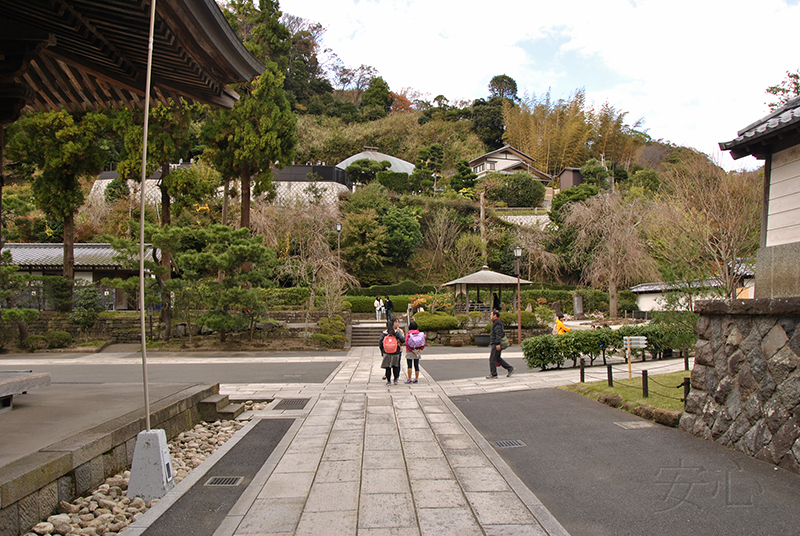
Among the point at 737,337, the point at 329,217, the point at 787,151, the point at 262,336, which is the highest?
the point at 329,217

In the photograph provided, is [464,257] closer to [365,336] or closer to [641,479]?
[365,336]

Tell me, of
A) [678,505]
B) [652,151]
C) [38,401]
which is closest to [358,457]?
[678,505]

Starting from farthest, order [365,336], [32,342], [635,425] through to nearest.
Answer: [365,336] → [32,342] → [635,425]

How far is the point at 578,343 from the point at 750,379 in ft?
25.6

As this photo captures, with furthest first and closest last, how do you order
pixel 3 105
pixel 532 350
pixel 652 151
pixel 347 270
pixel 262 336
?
pixel 652 151 → pixel 347 270 → pixel 262 336 → pixel 532 350 → pixel 3 105

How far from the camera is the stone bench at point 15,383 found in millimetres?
4891

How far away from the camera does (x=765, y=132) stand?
5.47 m

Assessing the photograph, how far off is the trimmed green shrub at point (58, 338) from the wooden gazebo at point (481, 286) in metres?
15.9

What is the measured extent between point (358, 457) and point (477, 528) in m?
2.08

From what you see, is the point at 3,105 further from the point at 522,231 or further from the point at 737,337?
the point at 522,231

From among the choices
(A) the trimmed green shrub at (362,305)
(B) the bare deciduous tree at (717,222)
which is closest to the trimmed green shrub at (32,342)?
(A) the trimmed green shrub at (362,305)

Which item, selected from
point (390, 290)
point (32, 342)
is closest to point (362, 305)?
point (390, 290)

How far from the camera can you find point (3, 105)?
14.7ft

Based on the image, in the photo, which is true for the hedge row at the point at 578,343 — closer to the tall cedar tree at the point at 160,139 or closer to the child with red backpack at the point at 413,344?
the child with red backpack at the point at 413,344
